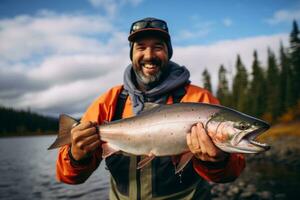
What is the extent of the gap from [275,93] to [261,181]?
128ft

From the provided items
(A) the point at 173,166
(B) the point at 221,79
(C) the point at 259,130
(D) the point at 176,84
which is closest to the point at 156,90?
(D) the point at 176,84

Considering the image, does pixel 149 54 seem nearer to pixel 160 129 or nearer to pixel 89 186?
pixel 160 129

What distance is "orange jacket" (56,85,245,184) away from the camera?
3.97 m

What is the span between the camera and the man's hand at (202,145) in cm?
361

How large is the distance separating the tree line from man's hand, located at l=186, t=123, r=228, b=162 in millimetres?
55286

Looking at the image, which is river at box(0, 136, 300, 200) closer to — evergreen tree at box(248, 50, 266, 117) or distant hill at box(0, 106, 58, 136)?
evergreen tree at box(248, 50, 266, 117)

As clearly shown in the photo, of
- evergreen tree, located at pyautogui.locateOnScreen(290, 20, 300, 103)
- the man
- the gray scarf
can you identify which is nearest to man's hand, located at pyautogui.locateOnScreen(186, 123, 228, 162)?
the man

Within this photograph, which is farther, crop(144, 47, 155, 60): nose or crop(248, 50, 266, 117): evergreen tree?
crop(248, 50, 266, 117): evergreen tree

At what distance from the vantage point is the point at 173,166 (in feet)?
14.0

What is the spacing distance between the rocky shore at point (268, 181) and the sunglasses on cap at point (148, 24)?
1437 centimetres

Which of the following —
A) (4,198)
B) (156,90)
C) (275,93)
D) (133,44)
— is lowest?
(4,198)

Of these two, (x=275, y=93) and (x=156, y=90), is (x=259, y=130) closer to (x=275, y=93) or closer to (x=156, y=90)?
(x=156, y=90)

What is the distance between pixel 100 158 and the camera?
4.57 meters

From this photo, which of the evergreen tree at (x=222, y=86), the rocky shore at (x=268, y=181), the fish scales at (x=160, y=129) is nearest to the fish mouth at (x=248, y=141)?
the fish scales at (x=160, y=129)
